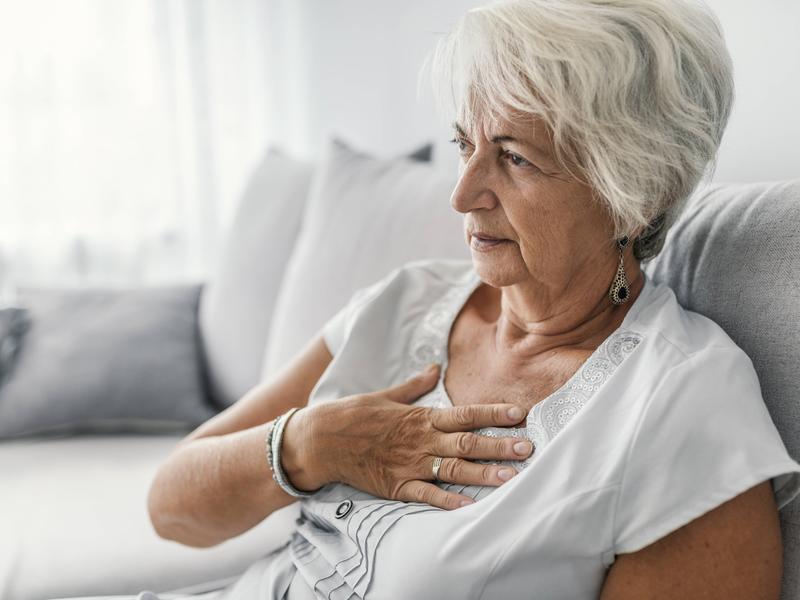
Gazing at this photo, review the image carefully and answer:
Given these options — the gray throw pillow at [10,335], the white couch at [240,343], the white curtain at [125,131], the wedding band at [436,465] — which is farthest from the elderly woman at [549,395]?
the white curtain at [125,131]

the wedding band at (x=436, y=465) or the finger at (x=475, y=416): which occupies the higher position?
the finger at (x=475, y=416)

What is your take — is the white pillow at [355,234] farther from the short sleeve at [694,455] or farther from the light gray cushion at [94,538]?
the short sleeve at [694,455]

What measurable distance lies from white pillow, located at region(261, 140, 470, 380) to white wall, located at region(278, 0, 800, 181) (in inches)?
13.6

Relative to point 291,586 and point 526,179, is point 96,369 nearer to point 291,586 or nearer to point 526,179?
point 291,586

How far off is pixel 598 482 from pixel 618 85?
44 centimetres

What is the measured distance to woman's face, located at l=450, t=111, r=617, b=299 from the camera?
3.43ft

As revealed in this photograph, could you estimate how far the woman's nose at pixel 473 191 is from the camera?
1.08 metres

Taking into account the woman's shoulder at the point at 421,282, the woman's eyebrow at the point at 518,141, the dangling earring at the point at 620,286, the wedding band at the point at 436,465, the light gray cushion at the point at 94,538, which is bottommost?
the light gray cushion at the point at 94,538

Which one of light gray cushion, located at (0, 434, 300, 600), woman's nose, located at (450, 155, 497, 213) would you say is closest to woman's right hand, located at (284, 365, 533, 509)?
woman's nose, located at (450, 155, 497, 213)

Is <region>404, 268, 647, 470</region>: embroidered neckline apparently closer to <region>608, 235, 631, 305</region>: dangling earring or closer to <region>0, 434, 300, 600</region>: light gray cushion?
<region>608, 235, 631, 305</region>: dangling earring

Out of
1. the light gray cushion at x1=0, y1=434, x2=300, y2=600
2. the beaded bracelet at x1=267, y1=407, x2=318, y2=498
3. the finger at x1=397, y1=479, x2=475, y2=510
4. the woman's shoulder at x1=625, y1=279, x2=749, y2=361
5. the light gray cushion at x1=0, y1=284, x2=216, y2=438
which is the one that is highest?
the woman's shoulder at x1=625, y1=279, x2=749, y2=361

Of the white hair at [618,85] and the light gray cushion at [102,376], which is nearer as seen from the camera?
the white hair at [618,85]

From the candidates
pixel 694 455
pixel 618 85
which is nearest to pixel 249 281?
pixel 618 85

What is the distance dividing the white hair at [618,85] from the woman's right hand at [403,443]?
31 centimetres
